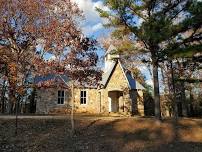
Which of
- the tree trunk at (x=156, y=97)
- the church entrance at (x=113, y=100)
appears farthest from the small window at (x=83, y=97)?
the tree trunk at (x=156, y=97)

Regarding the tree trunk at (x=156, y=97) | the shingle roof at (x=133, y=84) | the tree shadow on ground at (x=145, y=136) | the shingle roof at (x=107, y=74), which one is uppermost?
the shingle roof at (x=107, y=74)

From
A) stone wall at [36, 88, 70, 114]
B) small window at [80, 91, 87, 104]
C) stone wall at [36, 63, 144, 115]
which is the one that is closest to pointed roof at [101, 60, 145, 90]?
stone wall at [36, 63, 144, 115]

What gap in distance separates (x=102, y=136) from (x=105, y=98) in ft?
58.6

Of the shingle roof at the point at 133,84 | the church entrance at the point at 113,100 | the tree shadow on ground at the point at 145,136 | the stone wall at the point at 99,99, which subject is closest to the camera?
the tree shadow on ground at the point at 145,136

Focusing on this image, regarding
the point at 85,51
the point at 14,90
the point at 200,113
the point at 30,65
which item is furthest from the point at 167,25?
the point at 200,113

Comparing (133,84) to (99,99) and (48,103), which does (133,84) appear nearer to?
(99,99)

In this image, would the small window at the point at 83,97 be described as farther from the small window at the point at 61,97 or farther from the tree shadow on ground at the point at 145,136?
the tree shadow on ground at the point at 145,136

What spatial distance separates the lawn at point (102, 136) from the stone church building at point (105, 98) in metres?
13.2

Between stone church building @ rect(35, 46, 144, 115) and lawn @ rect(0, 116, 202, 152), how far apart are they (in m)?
13.2

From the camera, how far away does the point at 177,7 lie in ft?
72.0

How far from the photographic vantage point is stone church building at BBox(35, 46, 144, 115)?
3453 cm

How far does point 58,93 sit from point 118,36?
14.3 m

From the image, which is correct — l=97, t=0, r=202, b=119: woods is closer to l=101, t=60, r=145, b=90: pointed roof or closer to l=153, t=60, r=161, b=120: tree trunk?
l=153, t=60, r=161, b=120: tree trunk

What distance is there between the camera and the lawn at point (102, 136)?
52.7 feet
